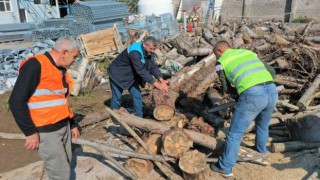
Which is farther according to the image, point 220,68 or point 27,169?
point 27,169

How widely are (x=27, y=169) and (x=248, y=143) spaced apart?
12.6 ft

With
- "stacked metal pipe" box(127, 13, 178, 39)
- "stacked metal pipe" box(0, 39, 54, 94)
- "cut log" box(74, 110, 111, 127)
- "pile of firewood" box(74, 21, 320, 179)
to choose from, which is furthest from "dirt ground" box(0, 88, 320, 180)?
"stacked metal pipe" box(127, 13, 178, 39)

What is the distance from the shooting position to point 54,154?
3.18m

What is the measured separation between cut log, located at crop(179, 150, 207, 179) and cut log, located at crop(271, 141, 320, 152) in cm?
148

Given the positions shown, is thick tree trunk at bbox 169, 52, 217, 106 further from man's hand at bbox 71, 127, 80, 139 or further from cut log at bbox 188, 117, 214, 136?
man's hand at bbox 71, 127, 80, 139

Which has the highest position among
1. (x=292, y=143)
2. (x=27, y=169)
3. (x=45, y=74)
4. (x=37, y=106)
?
(x=45, y=74)

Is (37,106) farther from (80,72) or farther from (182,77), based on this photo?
(80,72)

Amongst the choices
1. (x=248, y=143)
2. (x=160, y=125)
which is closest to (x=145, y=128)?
(x=160, y=125)

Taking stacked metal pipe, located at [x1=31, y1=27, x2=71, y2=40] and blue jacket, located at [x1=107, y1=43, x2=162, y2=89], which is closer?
blue jacket, located at [x1=107, y1=43, x2=162, y2=89]

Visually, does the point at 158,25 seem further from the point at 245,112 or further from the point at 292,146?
the point at 245,112

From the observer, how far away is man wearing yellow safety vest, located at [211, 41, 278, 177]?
13.3ft

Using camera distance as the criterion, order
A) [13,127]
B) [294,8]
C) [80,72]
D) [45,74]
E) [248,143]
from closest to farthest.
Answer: [45,74]
[248,143]
[13,127]
[80,72]
[294,8]

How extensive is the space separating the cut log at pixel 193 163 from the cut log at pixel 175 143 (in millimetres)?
113

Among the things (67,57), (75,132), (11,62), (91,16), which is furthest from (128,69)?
(91,16)
